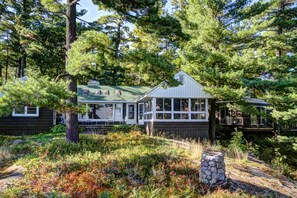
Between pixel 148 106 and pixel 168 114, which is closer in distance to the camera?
pixel 168 114

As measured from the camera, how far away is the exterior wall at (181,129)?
17.2 meters

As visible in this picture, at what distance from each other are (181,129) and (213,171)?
37.7 ft

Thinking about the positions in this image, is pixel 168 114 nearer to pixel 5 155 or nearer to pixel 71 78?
pixel 71 78

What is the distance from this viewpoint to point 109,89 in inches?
945

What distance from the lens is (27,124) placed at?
1770 cm

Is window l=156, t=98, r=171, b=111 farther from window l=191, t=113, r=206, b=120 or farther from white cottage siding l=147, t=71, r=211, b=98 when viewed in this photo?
window l=191, t=113, r=206, b=120

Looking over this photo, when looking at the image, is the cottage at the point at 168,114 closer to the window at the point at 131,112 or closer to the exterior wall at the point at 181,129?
the exterior wall at the point at 181,129

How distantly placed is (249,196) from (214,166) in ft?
3.55

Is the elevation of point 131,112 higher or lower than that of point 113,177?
higher

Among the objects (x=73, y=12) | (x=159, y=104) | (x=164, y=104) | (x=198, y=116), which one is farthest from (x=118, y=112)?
(x=73, y=12)

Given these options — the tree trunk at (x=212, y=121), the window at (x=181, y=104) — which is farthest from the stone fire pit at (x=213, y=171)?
the tree trunk at (x=212, y=121)

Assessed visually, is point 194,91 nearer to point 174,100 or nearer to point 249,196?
point 174,100

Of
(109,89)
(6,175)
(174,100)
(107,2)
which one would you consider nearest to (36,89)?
(6,175)

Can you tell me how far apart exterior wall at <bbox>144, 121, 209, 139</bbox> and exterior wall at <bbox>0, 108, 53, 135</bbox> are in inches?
306
